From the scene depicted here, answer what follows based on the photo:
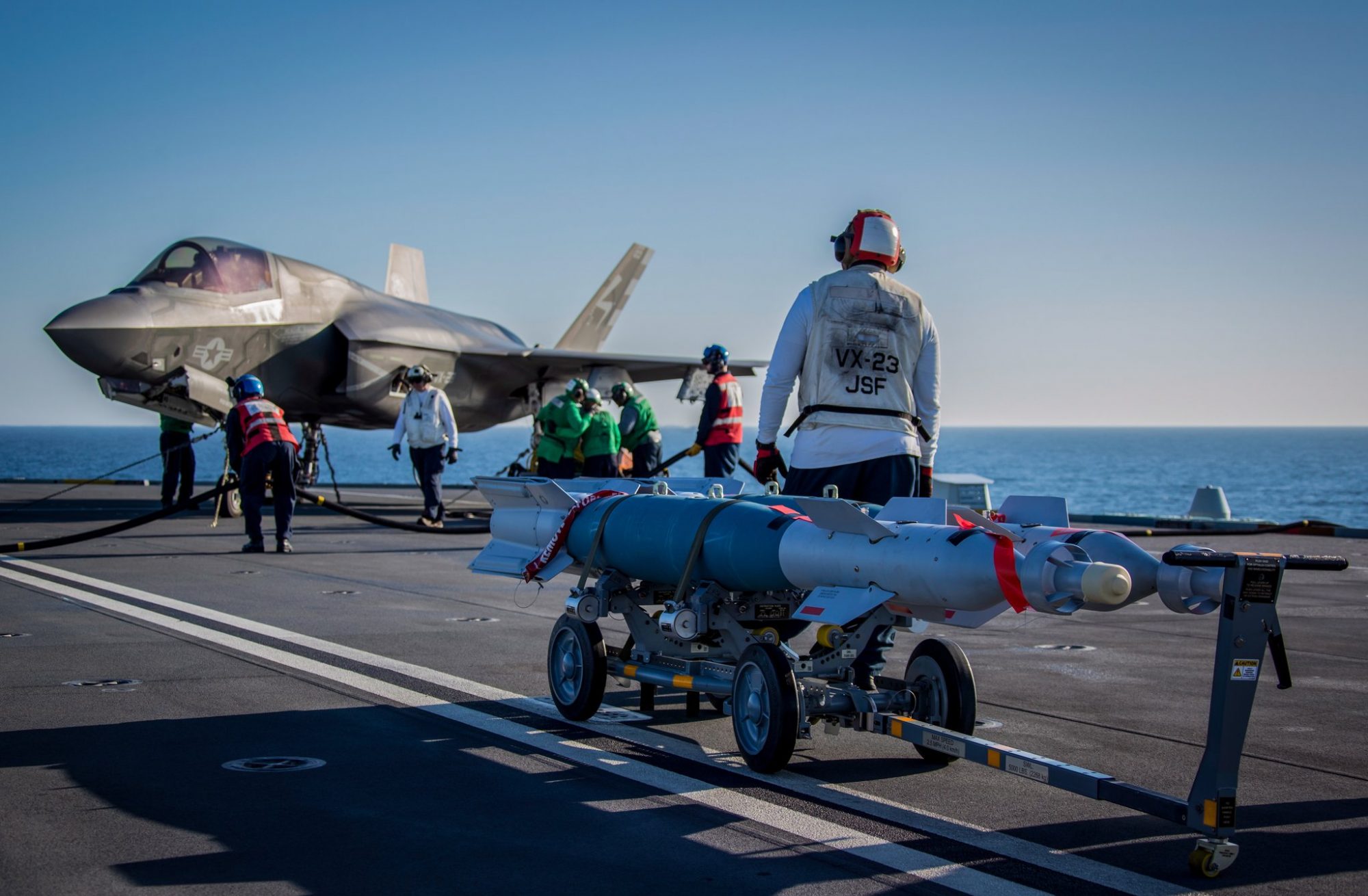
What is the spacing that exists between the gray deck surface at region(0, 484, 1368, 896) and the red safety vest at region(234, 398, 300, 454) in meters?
4.78

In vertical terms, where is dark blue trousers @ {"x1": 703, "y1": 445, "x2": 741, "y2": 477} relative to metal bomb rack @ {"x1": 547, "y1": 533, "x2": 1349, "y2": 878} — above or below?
above

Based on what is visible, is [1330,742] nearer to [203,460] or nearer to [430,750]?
[430,750]

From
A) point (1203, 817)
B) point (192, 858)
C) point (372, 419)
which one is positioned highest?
point (372, 419)

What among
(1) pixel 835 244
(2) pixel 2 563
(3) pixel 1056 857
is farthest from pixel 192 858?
(2) pixel 2 563

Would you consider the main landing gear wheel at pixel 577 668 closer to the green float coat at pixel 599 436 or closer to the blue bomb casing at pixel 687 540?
the blue bomb casing at pixel 687 540

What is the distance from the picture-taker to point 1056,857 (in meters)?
3.93

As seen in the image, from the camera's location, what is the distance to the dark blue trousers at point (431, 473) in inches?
673

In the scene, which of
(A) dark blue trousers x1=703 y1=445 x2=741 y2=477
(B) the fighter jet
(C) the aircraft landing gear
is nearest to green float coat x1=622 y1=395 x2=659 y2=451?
(A) dark blue trousers x1=703 y1=445 x2=741 y2=477

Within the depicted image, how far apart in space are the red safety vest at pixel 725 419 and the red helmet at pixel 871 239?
9.76 metres

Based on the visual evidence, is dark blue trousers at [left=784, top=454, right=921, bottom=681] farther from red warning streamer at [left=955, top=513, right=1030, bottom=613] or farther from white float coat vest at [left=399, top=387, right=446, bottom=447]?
white float coat vest at [left=399, top=387, right=446, bottom=447]

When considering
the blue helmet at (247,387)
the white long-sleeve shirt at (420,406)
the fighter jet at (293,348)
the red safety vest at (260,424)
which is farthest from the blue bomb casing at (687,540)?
the fighter jet at (293,348)

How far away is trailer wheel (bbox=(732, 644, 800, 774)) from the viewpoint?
4723 millimetres

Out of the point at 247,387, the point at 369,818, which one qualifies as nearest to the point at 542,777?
the point at 369,818

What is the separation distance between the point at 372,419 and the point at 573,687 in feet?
54.1
